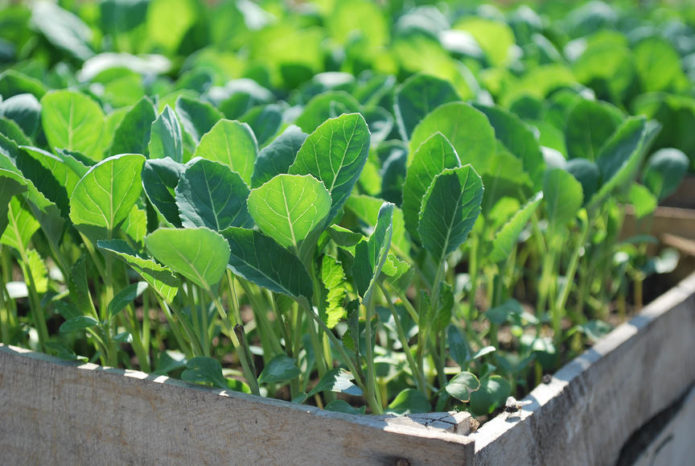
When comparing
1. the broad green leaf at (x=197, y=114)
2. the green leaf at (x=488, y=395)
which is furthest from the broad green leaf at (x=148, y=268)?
the green leaf at (x=488, y=395)

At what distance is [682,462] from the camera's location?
4.66 ft

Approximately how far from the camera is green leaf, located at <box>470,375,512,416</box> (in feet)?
3.10

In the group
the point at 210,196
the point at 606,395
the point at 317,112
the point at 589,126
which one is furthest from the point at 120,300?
the point at 589,126

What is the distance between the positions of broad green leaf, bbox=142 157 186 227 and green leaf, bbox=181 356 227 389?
0.15 meters

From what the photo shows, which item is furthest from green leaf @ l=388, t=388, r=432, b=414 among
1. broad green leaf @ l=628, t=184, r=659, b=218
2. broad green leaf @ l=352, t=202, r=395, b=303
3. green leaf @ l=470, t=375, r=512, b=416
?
broad green leaf @ l=628, t=184, r=659, b=218

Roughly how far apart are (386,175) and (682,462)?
82 cm

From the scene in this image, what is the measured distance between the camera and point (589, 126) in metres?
1.26

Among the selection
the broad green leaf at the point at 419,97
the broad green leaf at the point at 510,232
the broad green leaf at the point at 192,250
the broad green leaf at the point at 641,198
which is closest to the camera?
the broad green leaf at the point at 192,250

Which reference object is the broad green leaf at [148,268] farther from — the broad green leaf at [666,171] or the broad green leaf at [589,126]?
the broad green leaf at [666,171]

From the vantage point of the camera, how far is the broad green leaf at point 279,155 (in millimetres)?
888

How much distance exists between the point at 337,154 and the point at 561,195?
362 mm

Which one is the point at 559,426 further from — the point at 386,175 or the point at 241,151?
the point at 241,151

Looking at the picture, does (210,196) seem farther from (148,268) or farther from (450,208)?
(450,208)

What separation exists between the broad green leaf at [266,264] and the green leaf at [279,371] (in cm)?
10
